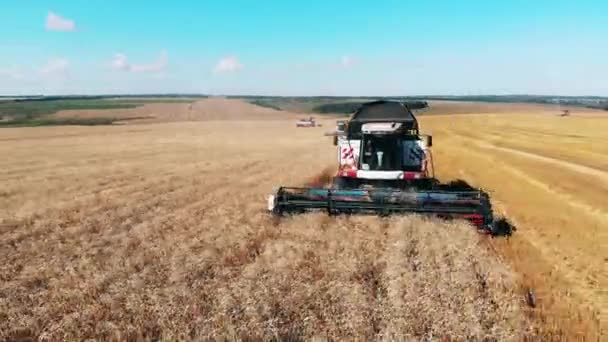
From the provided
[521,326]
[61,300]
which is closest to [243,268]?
[61,300]

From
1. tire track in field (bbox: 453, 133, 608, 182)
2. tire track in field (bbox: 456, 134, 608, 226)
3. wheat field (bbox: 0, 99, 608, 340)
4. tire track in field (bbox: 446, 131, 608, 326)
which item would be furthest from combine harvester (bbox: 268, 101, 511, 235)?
tire track in field (bbox: 453, 133, 608, 182)

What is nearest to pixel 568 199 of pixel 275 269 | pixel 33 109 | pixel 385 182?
pixel 385 182

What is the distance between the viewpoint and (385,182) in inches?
573

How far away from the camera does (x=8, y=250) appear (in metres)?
9.77

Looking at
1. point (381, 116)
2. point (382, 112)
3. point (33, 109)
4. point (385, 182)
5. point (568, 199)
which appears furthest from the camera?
point (33, 109)

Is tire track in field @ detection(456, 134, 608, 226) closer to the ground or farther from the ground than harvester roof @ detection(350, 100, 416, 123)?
closer to the ground

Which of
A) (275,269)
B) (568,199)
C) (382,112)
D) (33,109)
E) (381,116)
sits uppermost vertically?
(382,112)

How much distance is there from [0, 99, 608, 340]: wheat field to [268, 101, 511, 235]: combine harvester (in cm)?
44

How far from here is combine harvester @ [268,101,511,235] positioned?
1170 cm

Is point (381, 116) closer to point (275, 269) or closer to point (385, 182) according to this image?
point (385, 182)

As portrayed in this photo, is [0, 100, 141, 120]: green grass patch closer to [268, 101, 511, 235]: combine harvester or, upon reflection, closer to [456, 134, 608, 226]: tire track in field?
[456, 134, 608, 226]: tire track in field

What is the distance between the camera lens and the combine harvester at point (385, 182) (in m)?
11.7

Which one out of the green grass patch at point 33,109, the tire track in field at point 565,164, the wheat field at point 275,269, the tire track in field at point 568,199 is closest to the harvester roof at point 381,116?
the wheat field at point 275,269

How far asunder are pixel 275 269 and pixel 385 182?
22.4 ft
